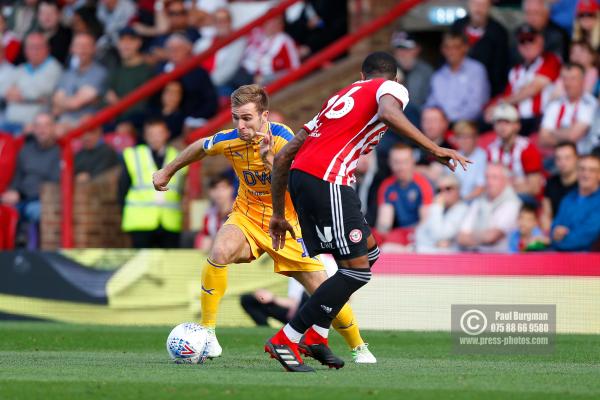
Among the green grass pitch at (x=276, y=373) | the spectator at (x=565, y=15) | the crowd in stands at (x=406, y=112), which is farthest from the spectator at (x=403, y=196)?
the green grass pitch at (x=276, y=373)

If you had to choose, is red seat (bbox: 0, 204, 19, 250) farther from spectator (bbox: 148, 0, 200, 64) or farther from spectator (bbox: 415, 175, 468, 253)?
spectator (bbox: 415, 175, 468, 253)

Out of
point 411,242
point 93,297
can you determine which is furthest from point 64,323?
point 411,242

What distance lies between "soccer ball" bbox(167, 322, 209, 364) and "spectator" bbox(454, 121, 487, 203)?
6695mm

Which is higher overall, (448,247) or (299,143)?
(299,143)

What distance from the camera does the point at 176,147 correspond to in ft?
57.4

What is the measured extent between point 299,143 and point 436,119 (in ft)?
24.5

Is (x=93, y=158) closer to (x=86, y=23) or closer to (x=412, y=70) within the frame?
(x=86, y=23)

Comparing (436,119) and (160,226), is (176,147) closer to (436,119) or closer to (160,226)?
(160,226)

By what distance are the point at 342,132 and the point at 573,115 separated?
24.2 ft

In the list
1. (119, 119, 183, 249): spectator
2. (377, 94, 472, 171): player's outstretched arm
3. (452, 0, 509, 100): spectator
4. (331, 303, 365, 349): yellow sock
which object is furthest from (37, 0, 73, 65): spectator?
(377, 94, 472, 171): player's outstretched arm

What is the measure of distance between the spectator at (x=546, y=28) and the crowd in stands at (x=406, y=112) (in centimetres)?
2

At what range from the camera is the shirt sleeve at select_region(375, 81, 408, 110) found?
8711 millimetres

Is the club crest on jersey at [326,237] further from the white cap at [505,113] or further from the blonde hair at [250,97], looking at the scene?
the white cap at [505,113]

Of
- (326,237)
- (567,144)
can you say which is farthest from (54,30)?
(326,237)
